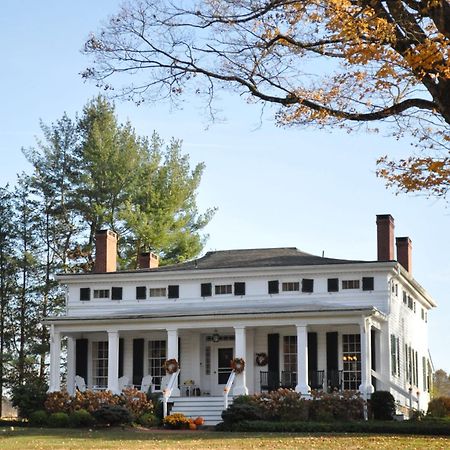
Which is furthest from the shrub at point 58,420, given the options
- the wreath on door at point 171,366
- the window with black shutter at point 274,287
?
the window with black shutter at point 274,287

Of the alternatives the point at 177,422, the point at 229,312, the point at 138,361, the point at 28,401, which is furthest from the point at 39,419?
the point at 229,312

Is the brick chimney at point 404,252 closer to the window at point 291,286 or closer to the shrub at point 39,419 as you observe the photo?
the window at point 291,286

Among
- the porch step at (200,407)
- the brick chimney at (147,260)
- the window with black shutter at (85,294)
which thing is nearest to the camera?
the porch step at (200,407)

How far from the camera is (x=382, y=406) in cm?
3325

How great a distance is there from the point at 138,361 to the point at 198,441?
1350 centimetres

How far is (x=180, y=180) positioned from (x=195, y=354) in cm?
1605

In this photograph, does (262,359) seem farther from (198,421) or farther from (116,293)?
(116,293)

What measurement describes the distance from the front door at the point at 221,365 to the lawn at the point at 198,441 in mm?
8333

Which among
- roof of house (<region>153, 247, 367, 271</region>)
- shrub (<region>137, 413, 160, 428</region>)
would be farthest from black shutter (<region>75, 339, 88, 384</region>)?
shrub (<region>137, 413, 160, 428</region>)

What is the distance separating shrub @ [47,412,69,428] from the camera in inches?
1304

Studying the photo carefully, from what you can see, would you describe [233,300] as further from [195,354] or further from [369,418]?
[369,418]

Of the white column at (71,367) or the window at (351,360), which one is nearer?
the window at (351,360)

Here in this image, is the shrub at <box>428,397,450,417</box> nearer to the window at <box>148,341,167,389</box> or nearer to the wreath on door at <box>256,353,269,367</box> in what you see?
the wreath on door at <box>256,353,269,367</box>

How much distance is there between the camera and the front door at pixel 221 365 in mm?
38406
